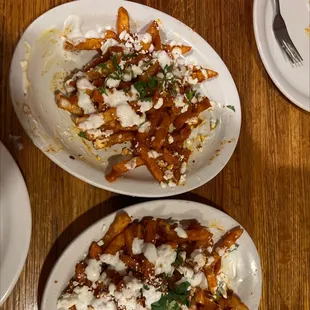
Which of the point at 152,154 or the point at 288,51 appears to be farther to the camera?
the point at 288,51

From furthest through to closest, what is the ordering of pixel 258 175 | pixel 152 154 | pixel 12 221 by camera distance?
pixel 258 175
pixel 152 154
pixel 12 221

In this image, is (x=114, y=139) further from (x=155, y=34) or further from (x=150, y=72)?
(x=155, y=34)

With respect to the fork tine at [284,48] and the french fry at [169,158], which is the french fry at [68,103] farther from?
the fork tine at [284,48]

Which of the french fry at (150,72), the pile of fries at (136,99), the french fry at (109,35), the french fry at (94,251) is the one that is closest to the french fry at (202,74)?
the pile of fries at (136,99)

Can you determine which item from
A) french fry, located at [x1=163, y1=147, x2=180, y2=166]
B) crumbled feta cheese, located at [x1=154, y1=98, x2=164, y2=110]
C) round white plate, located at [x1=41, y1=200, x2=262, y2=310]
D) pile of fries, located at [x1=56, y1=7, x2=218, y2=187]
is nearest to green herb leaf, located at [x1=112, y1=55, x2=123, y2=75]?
pile of fries, located at [x1=56, y1=7, x2=218, y2=187]

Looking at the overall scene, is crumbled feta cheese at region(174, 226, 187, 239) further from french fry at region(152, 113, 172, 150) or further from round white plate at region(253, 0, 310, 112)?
round white plate at region(253, 0, 310, 112)

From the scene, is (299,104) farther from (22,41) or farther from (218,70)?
(22,41)

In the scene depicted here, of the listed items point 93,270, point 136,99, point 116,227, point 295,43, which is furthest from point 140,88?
point 295,43
